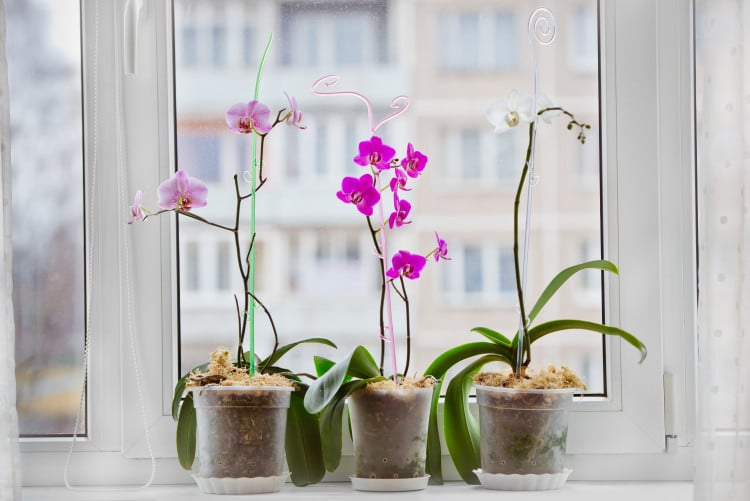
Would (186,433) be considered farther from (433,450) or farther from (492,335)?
(492,335)

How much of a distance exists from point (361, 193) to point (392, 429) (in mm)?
369

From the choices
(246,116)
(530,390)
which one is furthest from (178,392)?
(530,390)

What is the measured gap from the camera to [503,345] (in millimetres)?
1517

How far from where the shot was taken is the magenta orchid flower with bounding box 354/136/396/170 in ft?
4.79

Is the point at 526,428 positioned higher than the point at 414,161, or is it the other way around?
the point at 414,161

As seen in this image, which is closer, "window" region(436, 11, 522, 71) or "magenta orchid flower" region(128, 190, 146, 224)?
"magenta orchid flower" region(128, 190, 146, 224)

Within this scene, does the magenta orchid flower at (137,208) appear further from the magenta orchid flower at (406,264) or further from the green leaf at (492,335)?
the green leaf at (492,335)

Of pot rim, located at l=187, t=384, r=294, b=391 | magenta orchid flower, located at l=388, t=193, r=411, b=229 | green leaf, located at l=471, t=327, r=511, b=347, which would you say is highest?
magenta orchid flower, located at l=388, t=193, r=411, b=229

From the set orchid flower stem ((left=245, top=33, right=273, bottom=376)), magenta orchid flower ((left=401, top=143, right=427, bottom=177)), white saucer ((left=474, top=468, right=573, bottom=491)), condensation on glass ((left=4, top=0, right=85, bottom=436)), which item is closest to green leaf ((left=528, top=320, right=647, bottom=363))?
white saucer ((left=474, top=468, right=573, bottom=491))

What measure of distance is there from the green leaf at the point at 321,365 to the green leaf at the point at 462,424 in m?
0.20

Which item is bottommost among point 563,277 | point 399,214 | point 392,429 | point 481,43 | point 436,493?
point 436,493

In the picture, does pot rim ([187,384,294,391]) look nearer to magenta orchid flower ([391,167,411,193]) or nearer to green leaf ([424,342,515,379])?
green leaf ([424,342,515,379])

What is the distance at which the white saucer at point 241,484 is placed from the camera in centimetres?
Result: 144

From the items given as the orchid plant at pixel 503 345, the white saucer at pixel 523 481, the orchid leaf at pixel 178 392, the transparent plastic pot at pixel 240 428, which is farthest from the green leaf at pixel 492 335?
the orchid leaf at pixel 178 392
